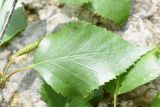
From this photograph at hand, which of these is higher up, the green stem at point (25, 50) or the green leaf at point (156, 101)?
the green stem at point (25, 50)

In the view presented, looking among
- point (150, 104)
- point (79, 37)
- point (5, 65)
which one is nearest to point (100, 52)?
point (79, 37)

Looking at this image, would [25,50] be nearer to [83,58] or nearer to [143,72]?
[83,58]

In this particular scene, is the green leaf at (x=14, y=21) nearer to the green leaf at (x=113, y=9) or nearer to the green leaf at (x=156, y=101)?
the green leaf at (x=113, y=9)

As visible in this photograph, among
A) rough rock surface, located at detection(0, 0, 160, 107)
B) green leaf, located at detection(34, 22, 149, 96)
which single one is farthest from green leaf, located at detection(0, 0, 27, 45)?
green leaf, located at detection(34, 22, 149, 96)

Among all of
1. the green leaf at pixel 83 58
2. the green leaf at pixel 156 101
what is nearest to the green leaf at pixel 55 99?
the green leaf at pixel 83 58

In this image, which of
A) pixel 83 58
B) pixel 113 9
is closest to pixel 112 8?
pixel 113 9

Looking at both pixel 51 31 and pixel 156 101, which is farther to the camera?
pixel 51 31
